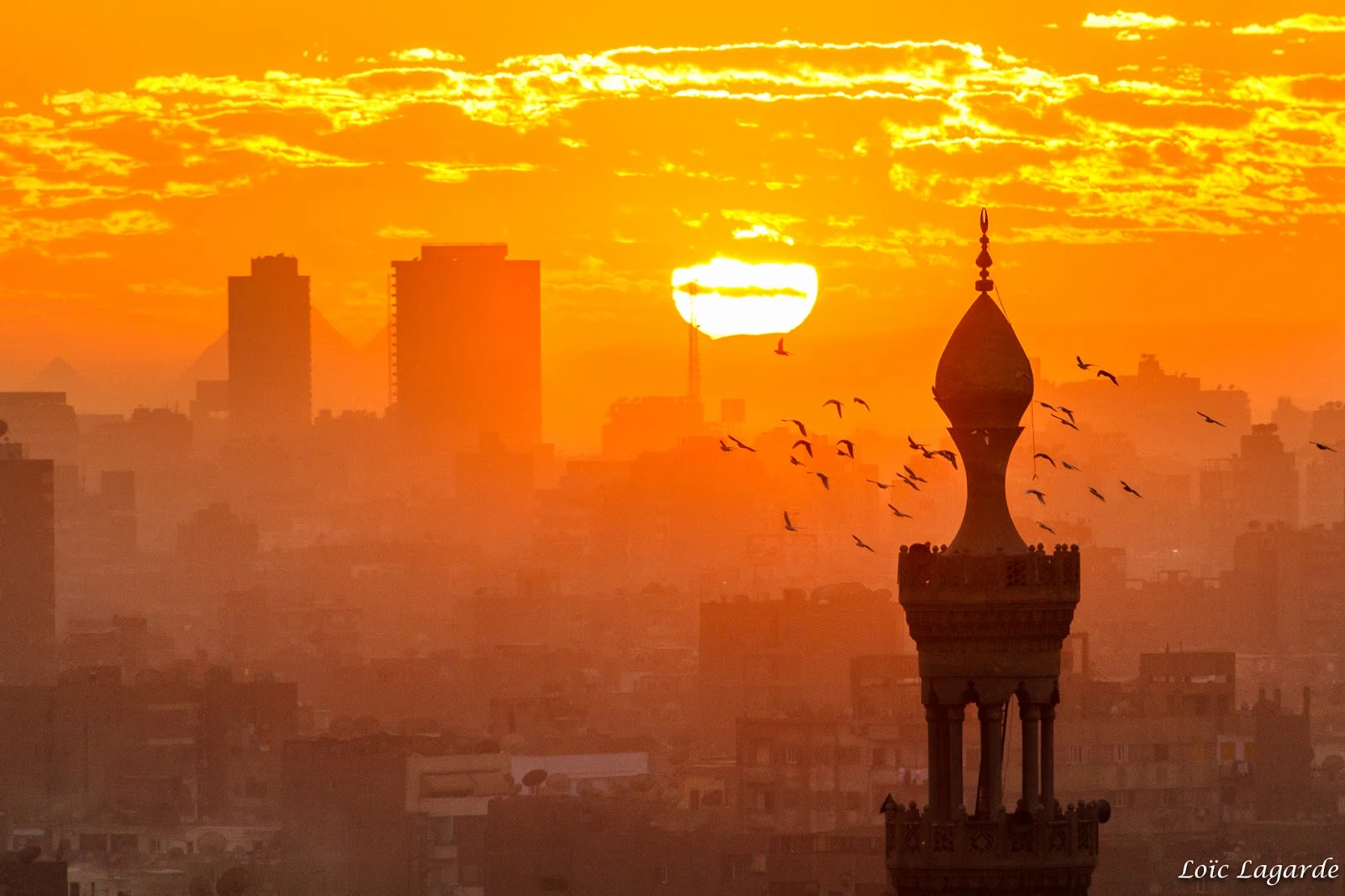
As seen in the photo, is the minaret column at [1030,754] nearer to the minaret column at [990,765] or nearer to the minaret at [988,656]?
the minaret at [988,656]

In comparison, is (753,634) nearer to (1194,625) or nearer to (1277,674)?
(1277,674)

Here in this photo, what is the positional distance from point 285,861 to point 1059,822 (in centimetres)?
Answer: 7838

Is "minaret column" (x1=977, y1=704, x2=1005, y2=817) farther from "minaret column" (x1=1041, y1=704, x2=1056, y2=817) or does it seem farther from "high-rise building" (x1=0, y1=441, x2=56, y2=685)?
"high-rise building" (x1=0, y1=441, x2=56, y2=685)

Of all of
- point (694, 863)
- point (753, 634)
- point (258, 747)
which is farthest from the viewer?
point (753, 634)

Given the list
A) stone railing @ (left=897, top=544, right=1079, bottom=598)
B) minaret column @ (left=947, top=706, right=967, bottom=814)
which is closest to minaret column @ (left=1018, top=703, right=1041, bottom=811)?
minaret column @ (left=947, top=706, right=967, bottom=814)

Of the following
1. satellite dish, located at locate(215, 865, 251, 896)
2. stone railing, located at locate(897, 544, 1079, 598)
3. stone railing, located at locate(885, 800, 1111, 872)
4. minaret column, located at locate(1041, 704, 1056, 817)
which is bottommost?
satellite dish, located at locate(215, 865, 251, 896)

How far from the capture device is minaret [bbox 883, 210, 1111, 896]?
101ft

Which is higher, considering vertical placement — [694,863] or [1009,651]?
[1009,651]

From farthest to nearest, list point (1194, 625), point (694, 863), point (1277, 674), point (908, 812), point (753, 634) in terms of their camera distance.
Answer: point (1194, 625)
point (1277, 674)
point (753, 634)
point (694, 863)
point (908, 812)

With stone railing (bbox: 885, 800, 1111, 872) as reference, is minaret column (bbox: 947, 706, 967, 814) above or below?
above

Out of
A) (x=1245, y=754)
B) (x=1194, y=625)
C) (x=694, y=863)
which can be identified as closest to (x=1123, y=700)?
(x=1245, y=754)

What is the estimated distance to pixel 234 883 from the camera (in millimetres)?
93938

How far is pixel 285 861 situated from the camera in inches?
Answer: 4240

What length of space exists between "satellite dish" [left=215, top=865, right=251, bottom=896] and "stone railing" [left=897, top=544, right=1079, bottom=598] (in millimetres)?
62592
